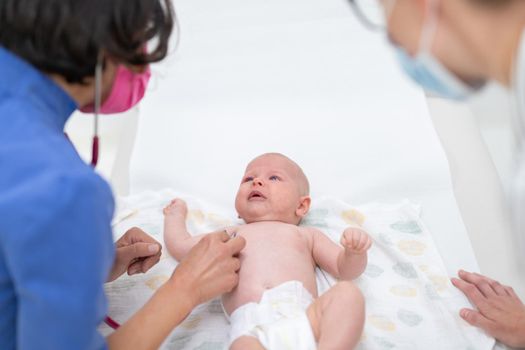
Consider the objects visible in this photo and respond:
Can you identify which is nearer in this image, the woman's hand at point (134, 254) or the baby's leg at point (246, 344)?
the baby's leg at point (246, 344)

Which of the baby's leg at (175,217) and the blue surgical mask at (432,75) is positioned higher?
the blue surgical mask at (432,75)

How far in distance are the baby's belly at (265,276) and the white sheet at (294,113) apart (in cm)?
38

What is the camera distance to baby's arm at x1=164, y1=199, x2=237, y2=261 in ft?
5.37

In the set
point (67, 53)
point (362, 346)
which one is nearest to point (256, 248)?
point (362, 346)

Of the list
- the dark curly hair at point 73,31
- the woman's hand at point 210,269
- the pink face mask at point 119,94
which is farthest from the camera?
the woman's hand at point 210,269

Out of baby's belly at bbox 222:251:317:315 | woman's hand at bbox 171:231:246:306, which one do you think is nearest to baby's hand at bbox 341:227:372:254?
baby's belly at bbox 222:251:317:315

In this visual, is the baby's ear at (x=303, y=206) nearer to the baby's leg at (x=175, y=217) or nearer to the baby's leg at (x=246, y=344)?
the baby's leg at (x=175, y=217)

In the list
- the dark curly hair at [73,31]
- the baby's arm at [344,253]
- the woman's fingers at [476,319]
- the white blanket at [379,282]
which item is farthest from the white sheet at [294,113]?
the dark curly hair at [73,31]

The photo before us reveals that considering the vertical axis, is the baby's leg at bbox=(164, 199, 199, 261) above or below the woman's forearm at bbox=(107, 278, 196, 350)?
below

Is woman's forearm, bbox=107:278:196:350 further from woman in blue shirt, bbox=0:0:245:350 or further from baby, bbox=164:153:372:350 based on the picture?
baby, bbox=164:153:372:350

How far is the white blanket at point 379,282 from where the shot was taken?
1438mm

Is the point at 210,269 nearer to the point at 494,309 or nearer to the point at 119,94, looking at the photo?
the point at 119,94

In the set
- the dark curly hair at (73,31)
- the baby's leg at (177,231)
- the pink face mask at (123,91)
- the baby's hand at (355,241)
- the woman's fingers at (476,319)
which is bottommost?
the baby's leg at (177,231)

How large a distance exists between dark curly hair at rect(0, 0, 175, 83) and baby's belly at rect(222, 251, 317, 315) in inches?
24.3
